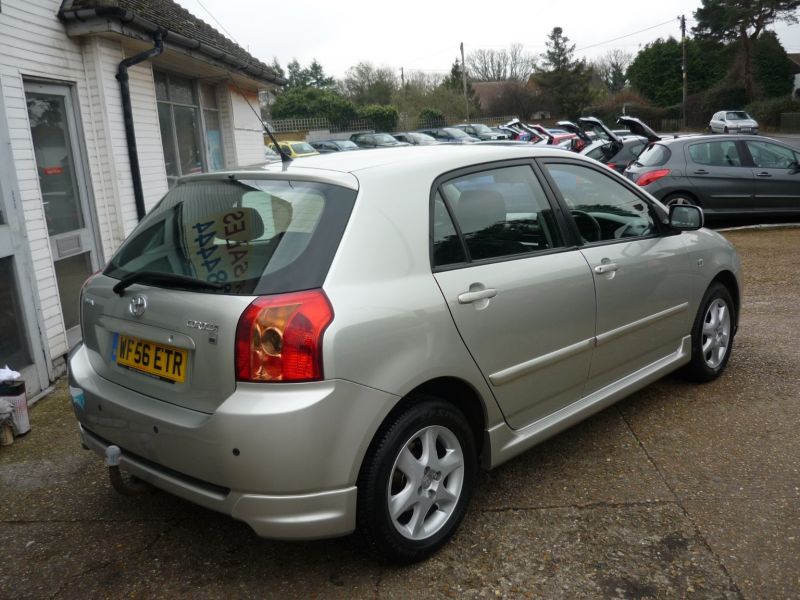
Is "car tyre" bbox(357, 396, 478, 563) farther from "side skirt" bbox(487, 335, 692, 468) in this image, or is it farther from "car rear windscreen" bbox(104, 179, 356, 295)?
"car rear windscreen" bbox(104, 179, 356, 295)

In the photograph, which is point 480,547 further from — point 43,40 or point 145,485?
point 43,40

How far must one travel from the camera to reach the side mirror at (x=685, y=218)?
14.0 ft

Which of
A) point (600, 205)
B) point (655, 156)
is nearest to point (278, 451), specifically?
point (600, 205)

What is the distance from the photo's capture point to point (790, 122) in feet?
140

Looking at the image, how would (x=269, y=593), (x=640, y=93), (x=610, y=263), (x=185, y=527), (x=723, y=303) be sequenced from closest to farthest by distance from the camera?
(x=269, y=593) < (x=185, y=527) < (x=610, y=263) < (x=723, y=303) < (x=640, y=93)

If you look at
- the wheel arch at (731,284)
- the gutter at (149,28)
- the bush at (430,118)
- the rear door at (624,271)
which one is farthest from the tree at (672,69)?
the rear door at (624,271)

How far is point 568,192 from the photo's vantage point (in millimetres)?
3770

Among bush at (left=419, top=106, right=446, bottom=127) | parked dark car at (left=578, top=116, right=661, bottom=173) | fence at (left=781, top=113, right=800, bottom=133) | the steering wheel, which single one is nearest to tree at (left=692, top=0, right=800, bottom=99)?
fence at (left=781, top=113, right=800, bottom=133)

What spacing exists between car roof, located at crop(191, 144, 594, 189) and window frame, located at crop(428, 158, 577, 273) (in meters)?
0.03

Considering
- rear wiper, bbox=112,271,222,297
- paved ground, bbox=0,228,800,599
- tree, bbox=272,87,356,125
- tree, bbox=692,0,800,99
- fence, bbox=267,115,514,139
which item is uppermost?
tree, bbox=692,0,800,99

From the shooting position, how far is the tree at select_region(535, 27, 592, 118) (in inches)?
2435

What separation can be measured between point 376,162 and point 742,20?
51.5 metres

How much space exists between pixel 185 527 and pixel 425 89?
64.1 meters

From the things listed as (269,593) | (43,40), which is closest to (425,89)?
(43,40)
